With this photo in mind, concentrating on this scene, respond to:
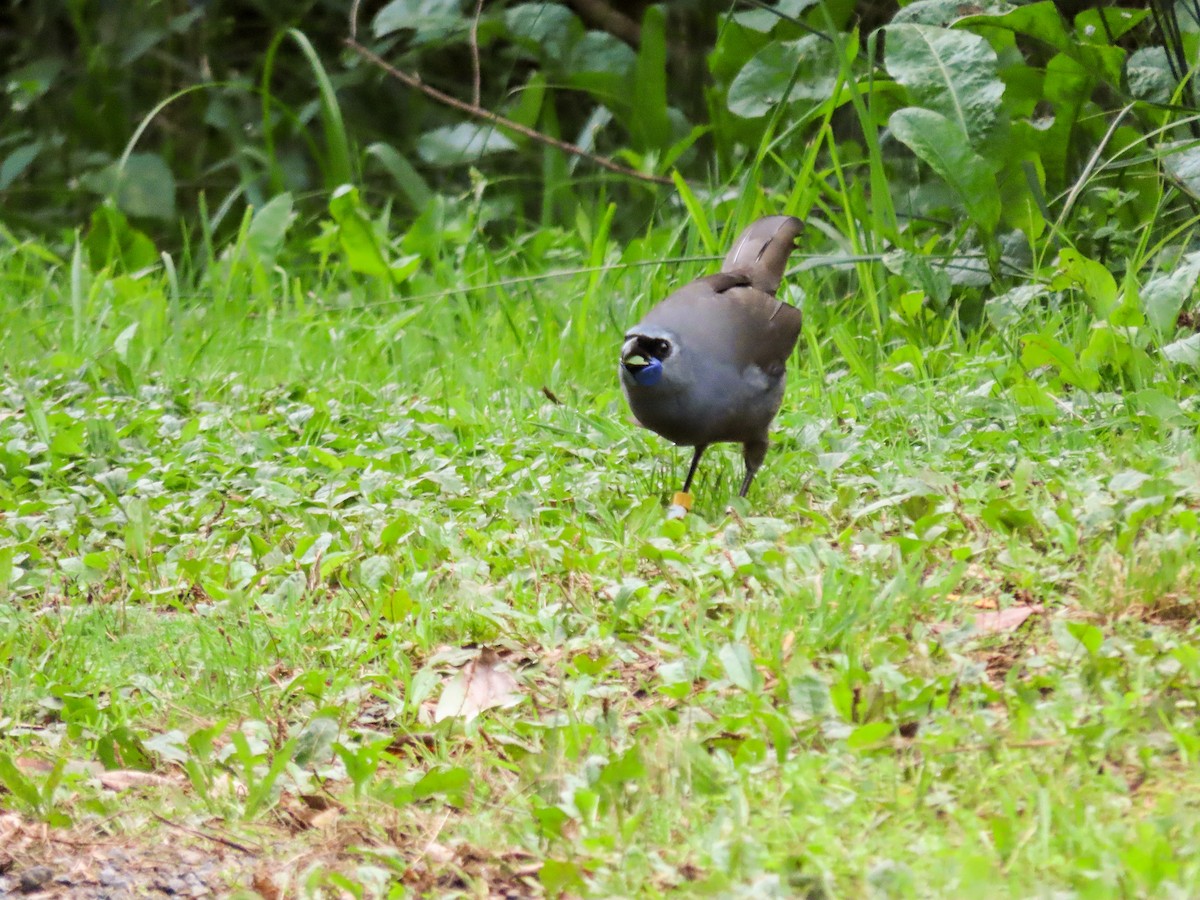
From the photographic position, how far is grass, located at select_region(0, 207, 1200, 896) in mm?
2498

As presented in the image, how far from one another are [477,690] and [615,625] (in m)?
0.34

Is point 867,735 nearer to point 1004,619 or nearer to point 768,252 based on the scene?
point 1004,619

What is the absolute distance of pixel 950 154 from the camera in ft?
16.1

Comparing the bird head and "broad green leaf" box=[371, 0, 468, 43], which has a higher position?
"broad green leaf" box=[371, 0, 468, 43]

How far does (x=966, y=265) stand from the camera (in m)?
5.24

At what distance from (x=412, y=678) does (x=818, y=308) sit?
2.77 meters

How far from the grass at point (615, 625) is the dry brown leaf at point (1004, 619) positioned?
0.01 meters

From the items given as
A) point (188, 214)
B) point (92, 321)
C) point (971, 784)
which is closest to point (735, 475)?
point (971, 784)

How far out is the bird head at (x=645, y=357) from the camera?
13.1 feet

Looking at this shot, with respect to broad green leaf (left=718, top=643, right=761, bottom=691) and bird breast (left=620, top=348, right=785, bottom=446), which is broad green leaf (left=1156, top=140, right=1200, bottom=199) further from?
broad green leaf (left=718, top=643, right=761, bottom=691)

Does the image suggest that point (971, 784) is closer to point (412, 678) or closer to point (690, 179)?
point (412, 678)

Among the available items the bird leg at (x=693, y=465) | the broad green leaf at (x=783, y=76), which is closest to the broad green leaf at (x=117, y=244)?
the broad green leaf at (x=783, y=76)

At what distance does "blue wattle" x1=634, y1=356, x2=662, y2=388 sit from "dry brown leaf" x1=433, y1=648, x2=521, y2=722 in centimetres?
97

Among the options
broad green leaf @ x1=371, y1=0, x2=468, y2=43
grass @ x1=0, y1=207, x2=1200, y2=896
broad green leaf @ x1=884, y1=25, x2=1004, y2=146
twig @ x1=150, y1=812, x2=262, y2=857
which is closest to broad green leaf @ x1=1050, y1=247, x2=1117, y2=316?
grass @ x1=0, y1=207, x2=1200, y2=896
